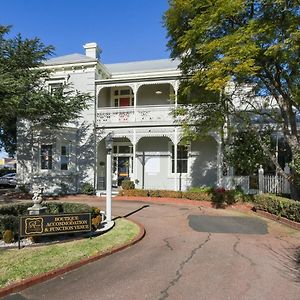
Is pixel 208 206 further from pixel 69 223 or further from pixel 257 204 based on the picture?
pixel 69 223

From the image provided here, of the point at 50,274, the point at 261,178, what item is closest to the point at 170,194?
the point at 261,178

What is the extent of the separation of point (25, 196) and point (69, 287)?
55.4 ft

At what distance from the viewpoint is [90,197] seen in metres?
22.0

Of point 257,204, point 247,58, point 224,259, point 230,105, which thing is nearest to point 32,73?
point 230,105

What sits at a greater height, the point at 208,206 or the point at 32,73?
the point at 32,73

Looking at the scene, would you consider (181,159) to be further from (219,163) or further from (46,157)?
(46,157)

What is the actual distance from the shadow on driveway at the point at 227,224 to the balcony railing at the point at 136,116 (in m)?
8.52

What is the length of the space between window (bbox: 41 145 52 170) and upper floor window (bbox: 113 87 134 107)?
18.5 ft

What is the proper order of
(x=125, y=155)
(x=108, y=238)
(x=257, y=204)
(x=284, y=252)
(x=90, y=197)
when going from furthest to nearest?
(x=125, y=155)
(x=90, y=197)
(x=257, y=204)
(x=108, y=238)
(x=284, y=252)

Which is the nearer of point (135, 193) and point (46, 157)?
point (135, 193)

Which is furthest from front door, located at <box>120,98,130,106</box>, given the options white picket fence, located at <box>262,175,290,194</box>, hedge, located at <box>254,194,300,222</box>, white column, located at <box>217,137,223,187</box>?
hedge, located at <box>254,194,300,222</box>

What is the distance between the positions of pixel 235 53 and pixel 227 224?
642 centimetres

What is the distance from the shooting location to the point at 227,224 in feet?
45.8

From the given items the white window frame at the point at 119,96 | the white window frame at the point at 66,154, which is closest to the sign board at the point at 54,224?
the white window frame at the point at 66,154
